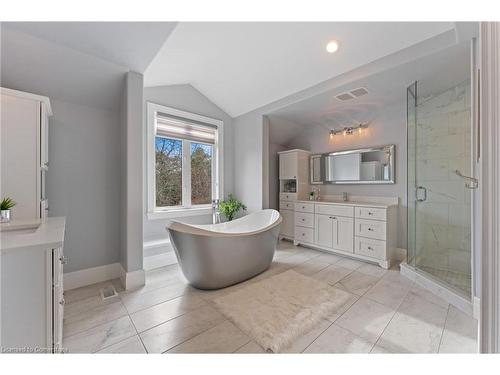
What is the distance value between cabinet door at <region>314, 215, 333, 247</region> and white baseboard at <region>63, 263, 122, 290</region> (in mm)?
2750

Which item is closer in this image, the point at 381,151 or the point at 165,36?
the point at 165,36

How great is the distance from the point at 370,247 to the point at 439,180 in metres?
1.13

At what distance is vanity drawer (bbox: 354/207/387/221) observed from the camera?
2.57 meters

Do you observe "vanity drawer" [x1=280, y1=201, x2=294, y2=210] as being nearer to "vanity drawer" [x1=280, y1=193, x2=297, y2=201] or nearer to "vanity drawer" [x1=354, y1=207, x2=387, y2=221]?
"vanity drawer" [x1=280, y1=193, x2=297, y2=201]

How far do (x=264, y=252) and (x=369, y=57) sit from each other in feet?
8.03

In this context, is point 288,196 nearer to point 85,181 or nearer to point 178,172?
point 178,172

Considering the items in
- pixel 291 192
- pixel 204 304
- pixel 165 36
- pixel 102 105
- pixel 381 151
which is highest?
pixel 165 36

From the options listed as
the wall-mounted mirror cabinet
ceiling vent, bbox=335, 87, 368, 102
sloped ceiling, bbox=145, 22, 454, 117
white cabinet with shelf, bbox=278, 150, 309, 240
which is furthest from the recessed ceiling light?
white cabinet with shelf, bbox=278, 150, 309, 240

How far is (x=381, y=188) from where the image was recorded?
309 cm

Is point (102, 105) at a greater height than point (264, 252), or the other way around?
point (102, 105)

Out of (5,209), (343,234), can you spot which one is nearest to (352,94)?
(343,234)

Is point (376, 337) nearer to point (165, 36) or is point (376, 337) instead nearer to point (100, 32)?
point (165, 36)

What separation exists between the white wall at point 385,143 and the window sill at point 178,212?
221 cm

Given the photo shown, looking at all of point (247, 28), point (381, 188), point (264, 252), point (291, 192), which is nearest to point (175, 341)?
point (264, 252)
